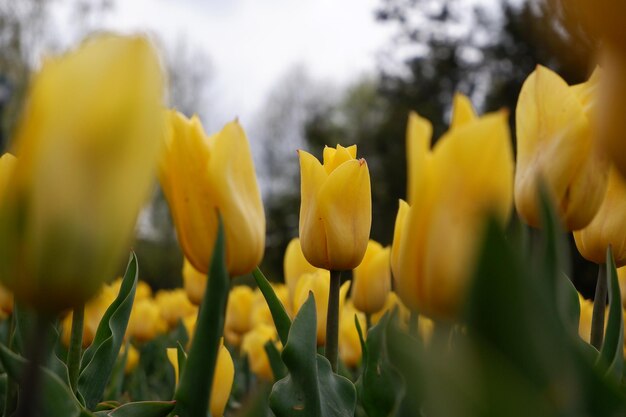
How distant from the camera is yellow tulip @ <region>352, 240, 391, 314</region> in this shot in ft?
4.12

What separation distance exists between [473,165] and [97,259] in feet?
0.72

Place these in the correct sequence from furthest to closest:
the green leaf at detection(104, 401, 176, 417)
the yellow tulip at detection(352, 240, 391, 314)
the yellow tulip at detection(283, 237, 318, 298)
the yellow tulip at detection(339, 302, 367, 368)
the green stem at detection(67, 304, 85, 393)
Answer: the yellow tulip at detection(339, 302, 367, 368), the yellow tulip at detection(352, 240, 391, 314), the yellow tulip at detection(283, 237, 318, 298), the green stem at detection(67, 304, 85, 393), the green leaf at detection(104, 401, 176, 417)

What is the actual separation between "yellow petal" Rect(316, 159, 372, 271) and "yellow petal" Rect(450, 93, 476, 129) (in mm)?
288

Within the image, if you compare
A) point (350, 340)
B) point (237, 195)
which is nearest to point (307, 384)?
point (237, 195)

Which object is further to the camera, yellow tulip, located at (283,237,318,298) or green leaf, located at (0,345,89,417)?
yellow tulip, located at (283,237,318,298)

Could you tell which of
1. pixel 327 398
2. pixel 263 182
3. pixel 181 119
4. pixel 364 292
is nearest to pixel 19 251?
pixel 181 119

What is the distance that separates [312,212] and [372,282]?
55 centimetres

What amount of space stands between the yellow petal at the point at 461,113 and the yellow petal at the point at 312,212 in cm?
32

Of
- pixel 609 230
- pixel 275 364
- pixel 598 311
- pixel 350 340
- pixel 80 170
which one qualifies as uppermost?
pixel 80 170

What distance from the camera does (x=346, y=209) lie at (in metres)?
0.74

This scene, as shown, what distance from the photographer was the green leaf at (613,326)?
2.20ft

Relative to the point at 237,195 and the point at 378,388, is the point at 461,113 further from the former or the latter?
the point at 378,388

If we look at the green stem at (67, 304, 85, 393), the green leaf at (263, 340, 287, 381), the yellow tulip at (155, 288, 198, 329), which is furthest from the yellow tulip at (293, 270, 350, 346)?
the yellow tulip at (155, 288, 198, 329)

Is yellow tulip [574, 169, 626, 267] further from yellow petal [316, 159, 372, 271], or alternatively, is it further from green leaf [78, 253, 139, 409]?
green leaf [78, 253, 139, 409]
